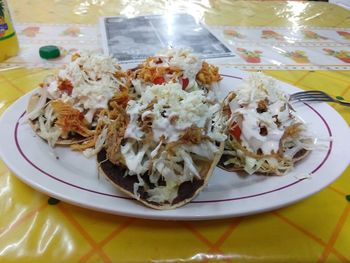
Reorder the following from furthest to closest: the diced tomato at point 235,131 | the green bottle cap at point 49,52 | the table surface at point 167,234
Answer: the green bottle cap at point 49,52 → the diced tomato at point 235,131 → the table surface at point 167,234

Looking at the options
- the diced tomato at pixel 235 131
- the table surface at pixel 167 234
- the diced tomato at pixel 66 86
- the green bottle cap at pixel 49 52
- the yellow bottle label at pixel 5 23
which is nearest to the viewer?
the table surface at pixel 167 234

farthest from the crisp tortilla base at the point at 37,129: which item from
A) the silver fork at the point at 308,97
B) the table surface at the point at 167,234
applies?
the silver fork at the point at 308,97

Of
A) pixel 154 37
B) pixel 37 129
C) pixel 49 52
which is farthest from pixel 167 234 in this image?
pixel 154 37

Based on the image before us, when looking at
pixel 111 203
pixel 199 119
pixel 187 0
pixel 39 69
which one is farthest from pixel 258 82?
pixel 187 0

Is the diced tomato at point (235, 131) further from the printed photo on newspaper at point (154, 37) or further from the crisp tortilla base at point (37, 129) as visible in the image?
the printed photo on newspaper at point (154, 37)

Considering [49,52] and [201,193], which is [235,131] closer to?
[201,193]

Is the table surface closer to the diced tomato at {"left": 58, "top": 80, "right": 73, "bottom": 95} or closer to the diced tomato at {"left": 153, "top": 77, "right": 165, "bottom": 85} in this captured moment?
the diced tomato at {"left": 58, "top": 80, "right": 73, "bottom": 95}

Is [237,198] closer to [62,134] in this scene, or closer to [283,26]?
[62,134]
